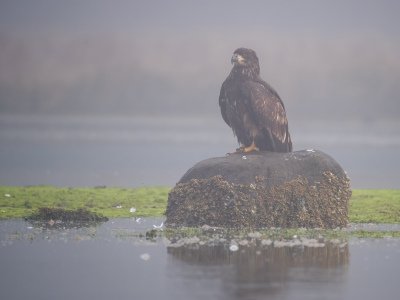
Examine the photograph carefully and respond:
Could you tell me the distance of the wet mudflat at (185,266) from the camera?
62.8 ft

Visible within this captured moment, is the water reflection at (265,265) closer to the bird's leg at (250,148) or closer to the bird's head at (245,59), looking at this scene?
the bird's leg at (250,148)

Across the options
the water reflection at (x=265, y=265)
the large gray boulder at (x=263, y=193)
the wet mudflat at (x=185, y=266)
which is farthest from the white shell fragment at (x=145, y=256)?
the large gray boulder at (x=263, y=193)

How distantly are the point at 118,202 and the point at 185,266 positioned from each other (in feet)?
43.4

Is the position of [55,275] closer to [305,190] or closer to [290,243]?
[290,243]

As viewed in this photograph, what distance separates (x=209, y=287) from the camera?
1933 cm

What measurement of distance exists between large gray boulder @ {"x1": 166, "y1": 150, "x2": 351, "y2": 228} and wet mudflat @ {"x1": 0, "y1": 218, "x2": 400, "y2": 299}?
1362mm

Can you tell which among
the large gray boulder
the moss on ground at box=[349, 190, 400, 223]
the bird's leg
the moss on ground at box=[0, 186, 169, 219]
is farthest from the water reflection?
the moss on ground at box=[0, 186, 169, 219]

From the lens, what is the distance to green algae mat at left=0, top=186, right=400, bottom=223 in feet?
102

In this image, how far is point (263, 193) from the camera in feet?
88.7

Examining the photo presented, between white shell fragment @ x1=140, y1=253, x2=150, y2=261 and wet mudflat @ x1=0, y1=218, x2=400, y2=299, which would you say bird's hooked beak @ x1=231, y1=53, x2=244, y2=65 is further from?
white shell fragment @ x1=140, y1=253, x2=150, y2=261

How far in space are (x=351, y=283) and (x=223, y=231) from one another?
6220 mm

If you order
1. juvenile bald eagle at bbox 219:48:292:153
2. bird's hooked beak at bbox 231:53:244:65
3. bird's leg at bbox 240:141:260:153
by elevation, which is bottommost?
bird's leg at bbox 240:141:260:153

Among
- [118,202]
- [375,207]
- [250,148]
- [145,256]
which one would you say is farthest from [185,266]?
[118,202]

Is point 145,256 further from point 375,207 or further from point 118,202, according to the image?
point 375,207
